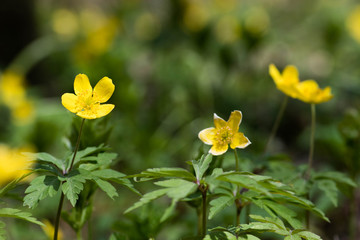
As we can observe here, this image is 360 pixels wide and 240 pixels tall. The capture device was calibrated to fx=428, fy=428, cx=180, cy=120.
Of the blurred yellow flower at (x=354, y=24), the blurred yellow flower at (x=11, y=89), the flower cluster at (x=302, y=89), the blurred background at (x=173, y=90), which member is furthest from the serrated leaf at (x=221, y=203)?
the blurred yellow flower at (x=354, y=24)

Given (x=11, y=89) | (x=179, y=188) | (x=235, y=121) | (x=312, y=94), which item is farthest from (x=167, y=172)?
(x=11, y=89)

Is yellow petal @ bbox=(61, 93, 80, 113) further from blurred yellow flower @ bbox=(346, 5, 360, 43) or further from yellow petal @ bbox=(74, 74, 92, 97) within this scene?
blurred yellow flower @ bbox=(346, 5, 360, 43)

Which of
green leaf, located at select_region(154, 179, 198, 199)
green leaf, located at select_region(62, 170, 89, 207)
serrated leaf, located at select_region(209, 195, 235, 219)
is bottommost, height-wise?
serrated leaf, located at select_region(209, 195, 235, 219)

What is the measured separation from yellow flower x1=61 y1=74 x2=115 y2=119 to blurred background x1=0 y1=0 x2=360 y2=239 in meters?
1.08

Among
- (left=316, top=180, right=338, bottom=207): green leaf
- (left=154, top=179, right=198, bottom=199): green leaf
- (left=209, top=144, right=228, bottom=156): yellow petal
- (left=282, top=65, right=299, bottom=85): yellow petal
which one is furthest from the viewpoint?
(left=282, top=65, right=299, bottom=85): yellow petal

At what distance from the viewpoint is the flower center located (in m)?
1.40

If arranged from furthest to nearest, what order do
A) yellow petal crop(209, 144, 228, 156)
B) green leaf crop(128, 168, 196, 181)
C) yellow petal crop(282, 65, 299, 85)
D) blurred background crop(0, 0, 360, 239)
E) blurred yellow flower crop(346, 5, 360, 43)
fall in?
1. blurred yellow flower crop(346, 5, 360, 43)
2. blurred background crop(0, 0, 360, 239)
3. yellow petal crop(282, 65, 299, 85)
4. yellow petal crop(209, 144, 228, 156)
5. green leaf crop(128, 168, 196, 181)

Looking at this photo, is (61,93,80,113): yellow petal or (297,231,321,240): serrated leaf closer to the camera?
(297,231,321,240): serrated leaf

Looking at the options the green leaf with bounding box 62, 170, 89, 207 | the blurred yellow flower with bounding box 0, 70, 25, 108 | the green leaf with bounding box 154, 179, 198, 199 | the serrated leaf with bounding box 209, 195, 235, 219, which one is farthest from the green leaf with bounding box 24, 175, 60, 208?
the blurred yellow flower with bounding box 0, 70, 25, 108

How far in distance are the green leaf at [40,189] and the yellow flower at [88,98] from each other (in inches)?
9.0

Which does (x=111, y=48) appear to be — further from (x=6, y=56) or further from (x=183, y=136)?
(x=183, y=136)

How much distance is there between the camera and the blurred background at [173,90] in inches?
128

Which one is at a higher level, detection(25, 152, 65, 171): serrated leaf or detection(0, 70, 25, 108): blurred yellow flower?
detection(0, 70, 25, 108): blurred yellow flower

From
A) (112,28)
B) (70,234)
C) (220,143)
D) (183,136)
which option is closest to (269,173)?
(220,143)
